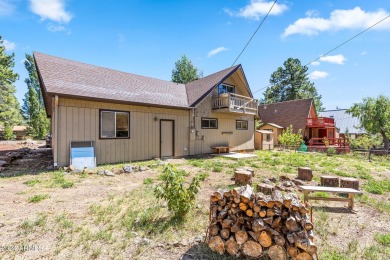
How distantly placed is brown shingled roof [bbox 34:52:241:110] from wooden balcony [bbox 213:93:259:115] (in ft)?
3.39

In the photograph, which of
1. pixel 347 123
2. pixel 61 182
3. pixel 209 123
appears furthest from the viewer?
pixel 347 123

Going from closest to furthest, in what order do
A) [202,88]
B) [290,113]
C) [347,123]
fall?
[202,88], [290,113], [347,123]

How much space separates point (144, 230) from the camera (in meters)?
3.16

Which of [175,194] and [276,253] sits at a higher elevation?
[175,194]

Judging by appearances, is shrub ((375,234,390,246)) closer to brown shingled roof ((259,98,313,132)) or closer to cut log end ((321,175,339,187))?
cut log end ((321,175,339,187))

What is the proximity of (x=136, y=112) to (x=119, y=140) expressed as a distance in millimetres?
1601

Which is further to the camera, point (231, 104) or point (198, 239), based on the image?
point (231, 104)

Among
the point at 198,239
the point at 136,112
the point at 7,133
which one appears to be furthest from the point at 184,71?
the point at 198,239

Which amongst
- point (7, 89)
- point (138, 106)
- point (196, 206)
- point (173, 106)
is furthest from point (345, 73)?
point (7, 89)

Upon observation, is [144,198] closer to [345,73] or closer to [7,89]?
[345,73]

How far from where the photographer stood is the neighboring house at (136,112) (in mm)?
7863

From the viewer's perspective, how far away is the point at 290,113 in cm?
2216

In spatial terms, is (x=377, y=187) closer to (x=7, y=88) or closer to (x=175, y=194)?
(x=175, y=194)

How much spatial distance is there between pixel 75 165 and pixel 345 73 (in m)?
17.8
